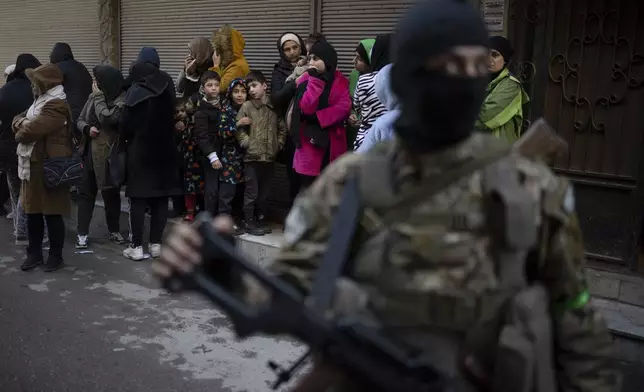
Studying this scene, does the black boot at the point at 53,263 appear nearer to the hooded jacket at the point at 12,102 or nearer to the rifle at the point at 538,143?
the hooded jacket at the point at 12,102

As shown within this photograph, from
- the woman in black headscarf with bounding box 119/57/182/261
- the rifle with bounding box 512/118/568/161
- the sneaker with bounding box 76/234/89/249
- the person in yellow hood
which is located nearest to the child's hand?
the woman in black headscarf with bounding box 119/57/182/261

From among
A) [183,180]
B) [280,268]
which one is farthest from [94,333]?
[280,268]

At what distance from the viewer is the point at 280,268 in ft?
5.72

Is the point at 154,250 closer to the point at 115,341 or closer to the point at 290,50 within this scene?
the point at 115,341

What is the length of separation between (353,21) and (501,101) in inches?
93.5

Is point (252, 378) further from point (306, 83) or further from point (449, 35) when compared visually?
point (449, 35)

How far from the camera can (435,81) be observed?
1.59 meters

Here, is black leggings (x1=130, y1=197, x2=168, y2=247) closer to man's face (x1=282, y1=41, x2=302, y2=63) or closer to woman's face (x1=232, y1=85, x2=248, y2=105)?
woman's face (x1=232, y1=85, x2=248, y2=105)

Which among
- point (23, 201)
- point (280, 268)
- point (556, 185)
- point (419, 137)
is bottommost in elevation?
point (23, 201)

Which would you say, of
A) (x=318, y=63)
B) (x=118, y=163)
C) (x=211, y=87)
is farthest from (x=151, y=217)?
(x=318, y=63)

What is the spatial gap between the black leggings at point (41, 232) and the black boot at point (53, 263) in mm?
27

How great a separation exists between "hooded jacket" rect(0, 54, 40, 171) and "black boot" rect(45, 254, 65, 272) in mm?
1237

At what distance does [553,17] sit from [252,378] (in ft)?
10.7

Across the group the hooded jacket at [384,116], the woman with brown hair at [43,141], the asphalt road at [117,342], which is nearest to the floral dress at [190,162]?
the asphalt road at [117,342]
